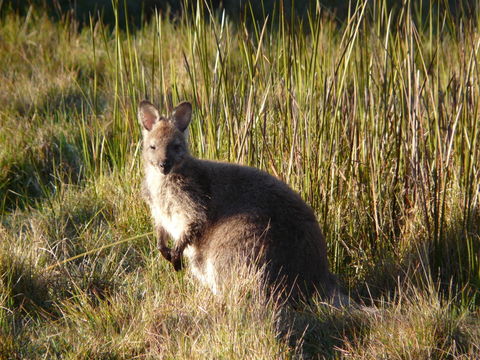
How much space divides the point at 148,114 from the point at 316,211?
1203mm

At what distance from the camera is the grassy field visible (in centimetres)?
346

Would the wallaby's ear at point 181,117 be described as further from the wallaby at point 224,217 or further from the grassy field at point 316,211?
the grassy field at point 316,211

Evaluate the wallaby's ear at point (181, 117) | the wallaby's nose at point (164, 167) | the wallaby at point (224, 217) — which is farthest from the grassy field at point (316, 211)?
the wallaby's nose at point (164, 167)

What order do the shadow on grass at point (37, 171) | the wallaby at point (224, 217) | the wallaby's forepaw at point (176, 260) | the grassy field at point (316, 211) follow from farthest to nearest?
the shadow on grass at point (37, 171) → the wallaby's forepaw at point (176, 260) → the wallaby at point (224, 217) → the grassy field at point (316, 211)

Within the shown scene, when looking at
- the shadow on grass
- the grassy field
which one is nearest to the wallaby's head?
the grassy field

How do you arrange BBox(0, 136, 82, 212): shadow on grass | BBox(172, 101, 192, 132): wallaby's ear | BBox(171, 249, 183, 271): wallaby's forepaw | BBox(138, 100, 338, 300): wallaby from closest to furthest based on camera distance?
BBox(138, 100, 338, 300): wallaby
BBox(171, 249, 183, 271): wallaby's forepaw
BBox(172, 101, 192, 132): wallaby's ear
BBox(0, 136, 82, 212): shadow on grass

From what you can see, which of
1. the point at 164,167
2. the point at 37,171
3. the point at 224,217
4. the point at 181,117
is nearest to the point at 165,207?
the point at 164,167

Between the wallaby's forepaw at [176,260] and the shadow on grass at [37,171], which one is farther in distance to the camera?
the shadow on grass at [37,171]

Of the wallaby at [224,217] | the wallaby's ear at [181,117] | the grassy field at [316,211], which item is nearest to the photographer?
the grassy field at [316,211]

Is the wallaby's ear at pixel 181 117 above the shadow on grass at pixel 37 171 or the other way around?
above

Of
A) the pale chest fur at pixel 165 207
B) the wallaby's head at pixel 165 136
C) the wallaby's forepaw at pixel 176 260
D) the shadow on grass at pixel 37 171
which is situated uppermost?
the wallaby's head at pixel 165 136

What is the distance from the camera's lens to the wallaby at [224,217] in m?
3.92

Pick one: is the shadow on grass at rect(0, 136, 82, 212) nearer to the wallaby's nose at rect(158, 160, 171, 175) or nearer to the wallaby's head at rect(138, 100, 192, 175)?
the wallaby's head at rect(138, 100, 192, 175)

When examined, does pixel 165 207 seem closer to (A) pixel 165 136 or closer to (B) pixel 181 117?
(A) pixel 165 136
